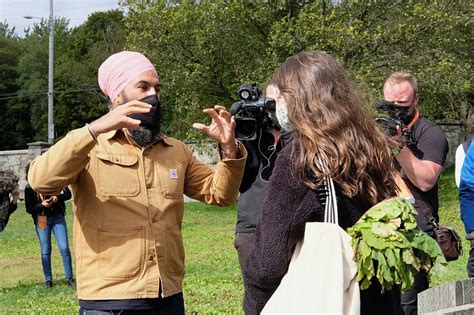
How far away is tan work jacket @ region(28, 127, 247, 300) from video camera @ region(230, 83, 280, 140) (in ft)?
4.26

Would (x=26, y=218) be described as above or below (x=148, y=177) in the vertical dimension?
below

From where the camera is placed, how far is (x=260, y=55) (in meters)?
23.4

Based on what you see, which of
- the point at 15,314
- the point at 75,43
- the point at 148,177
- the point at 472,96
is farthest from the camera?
the point at 75,43

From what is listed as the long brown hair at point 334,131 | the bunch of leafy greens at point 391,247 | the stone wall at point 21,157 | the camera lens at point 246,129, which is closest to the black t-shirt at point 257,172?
the camera lens at point 246,129

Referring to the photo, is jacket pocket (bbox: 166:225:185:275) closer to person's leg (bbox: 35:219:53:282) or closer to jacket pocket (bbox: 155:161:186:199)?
jacket pocket (bbox: 155:161:186:199)

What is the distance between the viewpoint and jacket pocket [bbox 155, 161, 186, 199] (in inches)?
133

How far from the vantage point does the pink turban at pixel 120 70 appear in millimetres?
3422

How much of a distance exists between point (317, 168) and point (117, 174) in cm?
104

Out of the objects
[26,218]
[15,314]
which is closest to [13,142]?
[26,218]

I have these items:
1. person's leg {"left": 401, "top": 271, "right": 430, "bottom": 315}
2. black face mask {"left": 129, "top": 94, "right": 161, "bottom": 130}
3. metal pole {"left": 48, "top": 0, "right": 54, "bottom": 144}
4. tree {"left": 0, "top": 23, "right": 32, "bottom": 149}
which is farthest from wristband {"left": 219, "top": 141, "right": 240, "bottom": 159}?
tree {"left": 0, "top": 23, "right": 32, "bottom": 149}

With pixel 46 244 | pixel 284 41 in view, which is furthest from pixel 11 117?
pixel 46 244

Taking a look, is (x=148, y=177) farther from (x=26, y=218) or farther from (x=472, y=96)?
(x=472, y=96)

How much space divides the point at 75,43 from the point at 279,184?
60.3 metres

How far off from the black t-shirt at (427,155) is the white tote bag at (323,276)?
7.18 feet
